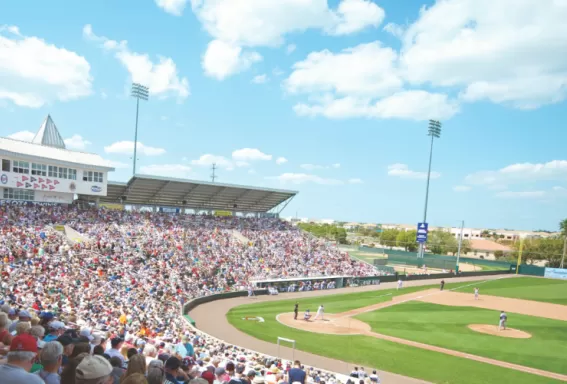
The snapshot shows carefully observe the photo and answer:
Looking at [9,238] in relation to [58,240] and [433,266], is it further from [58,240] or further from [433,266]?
[433,266]

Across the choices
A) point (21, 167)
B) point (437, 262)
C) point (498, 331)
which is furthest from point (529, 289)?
point (21, 167)

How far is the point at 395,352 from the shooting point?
21.5 m

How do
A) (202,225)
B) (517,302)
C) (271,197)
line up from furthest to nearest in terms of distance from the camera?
(271,197)
(202,225)
(517,302)

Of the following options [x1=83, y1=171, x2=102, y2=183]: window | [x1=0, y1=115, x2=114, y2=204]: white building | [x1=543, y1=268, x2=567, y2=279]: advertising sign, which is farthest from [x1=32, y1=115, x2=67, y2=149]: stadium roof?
[x1=543, y1=268, x2=567, y2=279]: advertising sign

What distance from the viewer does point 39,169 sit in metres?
34.6

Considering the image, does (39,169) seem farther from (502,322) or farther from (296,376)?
(502,322)

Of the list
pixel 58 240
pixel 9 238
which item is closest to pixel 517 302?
pixel 58 240

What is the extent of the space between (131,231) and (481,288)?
130 feet

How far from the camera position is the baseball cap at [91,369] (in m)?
3.45

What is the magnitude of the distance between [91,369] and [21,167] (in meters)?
35.9

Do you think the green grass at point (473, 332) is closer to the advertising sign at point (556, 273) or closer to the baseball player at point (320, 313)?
the baseball player at point (320, 313)

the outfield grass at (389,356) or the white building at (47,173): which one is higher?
the white building at (47,173)

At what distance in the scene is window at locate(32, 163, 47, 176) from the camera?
34.2m

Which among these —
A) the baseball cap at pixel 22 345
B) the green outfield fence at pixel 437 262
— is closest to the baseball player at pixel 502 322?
the baseball cap at pixel 22 345
